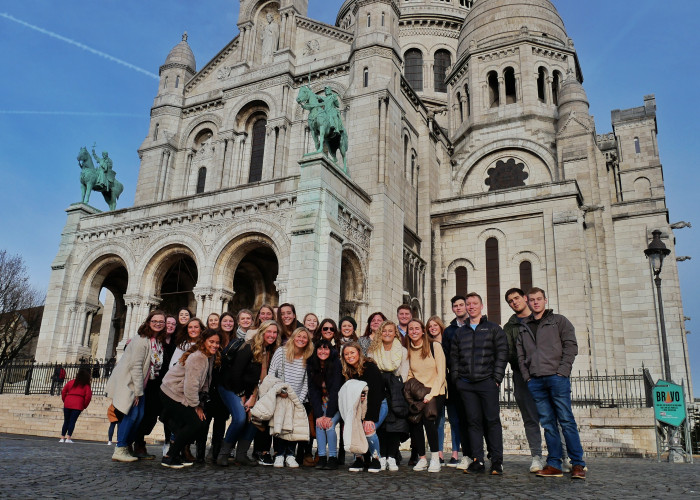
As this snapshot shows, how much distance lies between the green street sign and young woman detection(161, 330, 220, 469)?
35.4ft

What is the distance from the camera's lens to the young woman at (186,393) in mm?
7266

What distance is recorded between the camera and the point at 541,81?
31.7 m

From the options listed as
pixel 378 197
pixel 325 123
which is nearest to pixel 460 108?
pixel 378 197

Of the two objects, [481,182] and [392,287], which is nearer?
[392,287]

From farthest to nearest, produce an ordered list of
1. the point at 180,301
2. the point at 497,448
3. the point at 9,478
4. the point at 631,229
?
the point at 631,229 < the point at 180,301 < the point at 497,448 < the point at 9,478

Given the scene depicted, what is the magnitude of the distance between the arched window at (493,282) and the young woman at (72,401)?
669 inches

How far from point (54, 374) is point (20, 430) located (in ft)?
8.78

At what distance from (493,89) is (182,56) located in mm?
17542

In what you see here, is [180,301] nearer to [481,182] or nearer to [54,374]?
[54,374]

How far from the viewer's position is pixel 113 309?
25.9 metres

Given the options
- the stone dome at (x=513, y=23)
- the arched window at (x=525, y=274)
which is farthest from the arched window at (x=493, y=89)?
the arched window at (x=525, y=274)

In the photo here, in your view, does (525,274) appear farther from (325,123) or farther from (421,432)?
(421,432)

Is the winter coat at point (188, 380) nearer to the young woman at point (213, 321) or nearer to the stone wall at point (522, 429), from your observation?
the young woman at point (213, 321)

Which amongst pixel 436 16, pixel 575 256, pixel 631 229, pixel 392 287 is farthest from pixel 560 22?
pixel 392 287
